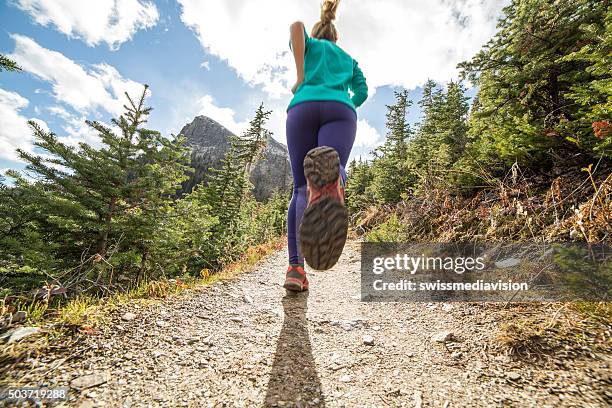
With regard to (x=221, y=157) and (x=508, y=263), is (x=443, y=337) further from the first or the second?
(x=221, y=157)

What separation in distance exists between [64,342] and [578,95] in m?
4.98

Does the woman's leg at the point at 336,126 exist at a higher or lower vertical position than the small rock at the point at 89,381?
higher

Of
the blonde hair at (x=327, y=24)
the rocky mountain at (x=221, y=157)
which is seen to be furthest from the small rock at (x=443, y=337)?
the rocky mountain at (x=221, y=157)

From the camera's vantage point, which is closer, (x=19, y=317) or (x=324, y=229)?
(x=19, y=317)

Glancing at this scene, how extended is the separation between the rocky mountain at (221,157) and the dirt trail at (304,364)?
164 feet

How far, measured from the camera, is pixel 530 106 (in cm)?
418

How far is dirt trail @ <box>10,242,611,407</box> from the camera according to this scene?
124 cm

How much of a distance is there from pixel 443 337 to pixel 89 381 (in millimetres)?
1908

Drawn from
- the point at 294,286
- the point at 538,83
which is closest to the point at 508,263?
the point at 294,286

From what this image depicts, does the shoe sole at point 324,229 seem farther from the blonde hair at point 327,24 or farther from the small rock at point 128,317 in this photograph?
the blonde hair at point 327,24

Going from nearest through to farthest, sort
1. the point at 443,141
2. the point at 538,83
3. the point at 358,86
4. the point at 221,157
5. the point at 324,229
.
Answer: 1. the point at 324,229
2. the point at 358,86
3. the point at 538,83
4. the point at 443,141
5. the point at 221,157

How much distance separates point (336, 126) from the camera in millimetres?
2186

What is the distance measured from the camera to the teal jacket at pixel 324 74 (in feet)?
7.16

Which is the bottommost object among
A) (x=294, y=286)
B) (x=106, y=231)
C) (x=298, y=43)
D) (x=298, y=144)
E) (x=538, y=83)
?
(x=294, y=286)
